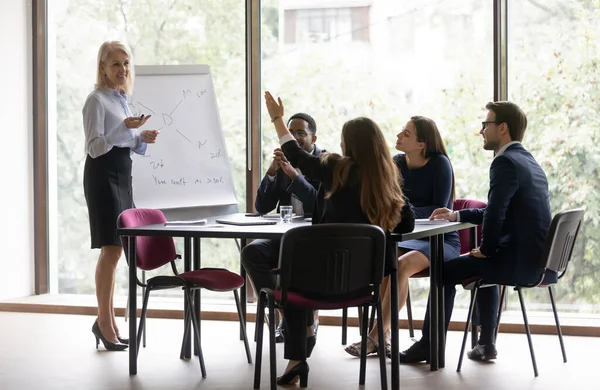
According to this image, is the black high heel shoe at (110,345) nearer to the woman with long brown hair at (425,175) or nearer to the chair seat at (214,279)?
the chair seat at (214,279)

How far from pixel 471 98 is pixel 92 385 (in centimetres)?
308

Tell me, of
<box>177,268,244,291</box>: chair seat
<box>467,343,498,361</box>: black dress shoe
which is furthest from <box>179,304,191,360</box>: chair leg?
<box>467,343,498,361</box>: black dress shoe

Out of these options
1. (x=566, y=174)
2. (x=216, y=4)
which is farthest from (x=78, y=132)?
(x=566, y=174)

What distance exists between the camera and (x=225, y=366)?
4477mm

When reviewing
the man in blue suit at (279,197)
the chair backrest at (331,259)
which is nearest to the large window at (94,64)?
the man in blue suit at (279,197)

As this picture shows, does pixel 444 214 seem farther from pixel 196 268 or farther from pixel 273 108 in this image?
pixel 196 268

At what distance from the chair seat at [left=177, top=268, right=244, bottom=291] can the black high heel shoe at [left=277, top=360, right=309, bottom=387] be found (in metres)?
0.56

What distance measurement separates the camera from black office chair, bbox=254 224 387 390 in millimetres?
3508

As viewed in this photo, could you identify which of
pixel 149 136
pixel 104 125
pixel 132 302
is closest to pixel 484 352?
pixel 132 302

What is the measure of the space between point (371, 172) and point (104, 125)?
175cm

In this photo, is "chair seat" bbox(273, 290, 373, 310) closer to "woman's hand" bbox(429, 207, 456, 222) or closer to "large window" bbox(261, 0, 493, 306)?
"woman's hand" bbox(429, 207, 456, 222)

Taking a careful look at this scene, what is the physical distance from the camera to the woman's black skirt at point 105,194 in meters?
4.86

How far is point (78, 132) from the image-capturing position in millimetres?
6656

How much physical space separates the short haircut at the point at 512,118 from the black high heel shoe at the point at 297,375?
158cm
